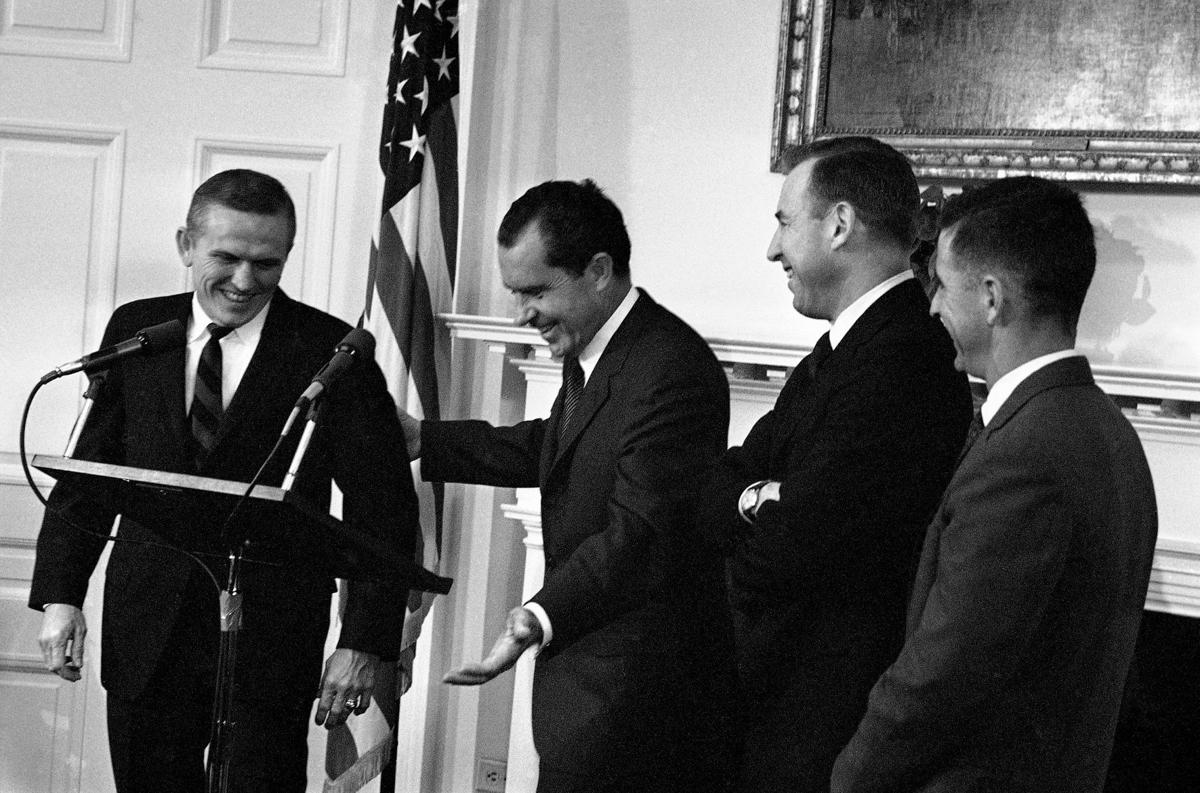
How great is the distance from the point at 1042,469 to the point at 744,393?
2320 millimetres

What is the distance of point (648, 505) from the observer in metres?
2.45

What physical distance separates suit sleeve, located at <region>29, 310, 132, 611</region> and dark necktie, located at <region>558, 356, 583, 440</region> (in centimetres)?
91

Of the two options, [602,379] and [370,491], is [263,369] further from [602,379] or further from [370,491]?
[602,379]

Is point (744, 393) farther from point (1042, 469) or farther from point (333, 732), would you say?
point (1042, 469)

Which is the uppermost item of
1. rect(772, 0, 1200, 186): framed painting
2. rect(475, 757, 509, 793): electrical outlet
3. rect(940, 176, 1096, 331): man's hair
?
rect(772, 0, 1200, 186): framed painting

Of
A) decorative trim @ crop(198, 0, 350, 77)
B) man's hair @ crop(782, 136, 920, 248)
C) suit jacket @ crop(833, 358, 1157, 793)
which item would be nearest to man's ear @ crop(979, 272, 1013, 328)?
suit jacket @ crop(833, 358, 1157, 793)

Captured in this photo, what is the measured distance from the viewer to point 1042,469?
1784mm

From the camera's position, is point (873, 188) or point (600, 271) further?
point (600, 271)

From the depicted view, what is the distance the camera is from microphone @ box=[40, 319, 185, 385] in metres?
2.42

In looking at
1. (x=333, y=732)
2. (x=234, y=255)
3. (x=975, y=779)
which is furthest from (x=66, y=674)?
(x=975, y=779)

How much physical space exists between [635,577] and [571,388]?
471 mm

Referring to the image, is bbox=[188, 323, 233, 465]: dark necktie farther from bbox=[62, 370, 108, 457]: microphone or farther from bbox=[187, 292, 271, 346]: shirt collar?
bbox=[62, 370, 108, 457]: microphone

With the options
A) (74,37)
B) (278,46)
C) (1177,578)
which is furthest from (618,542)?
(74,37)

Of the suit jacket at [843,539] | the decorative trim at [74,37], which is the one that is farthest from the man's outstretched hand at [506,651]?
the decorative trim at [74,37]
